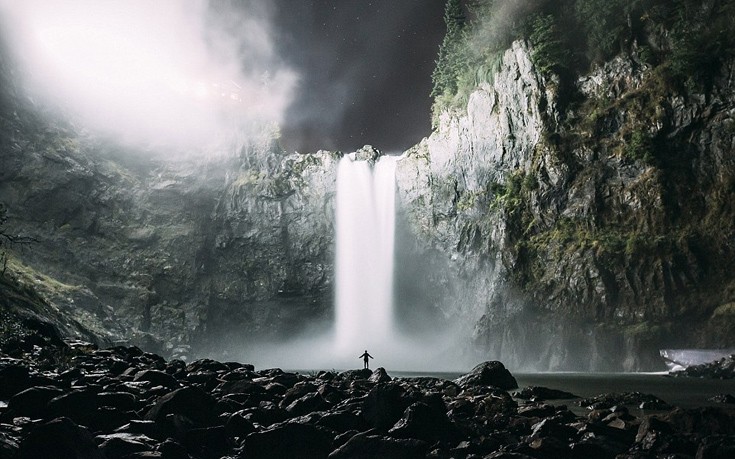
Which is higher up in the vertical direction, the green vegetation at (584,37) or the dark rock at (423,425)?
the green vegetation at (584,37)

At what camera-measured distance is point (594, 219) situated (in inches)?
1515

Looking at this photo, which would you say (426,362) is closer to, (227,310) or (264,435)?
(227,310)

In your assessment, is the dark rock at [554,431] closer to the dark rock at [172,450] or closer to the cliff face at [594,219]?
the dark rock at [172,450]

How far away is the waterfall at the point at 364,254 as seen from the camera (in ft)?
175

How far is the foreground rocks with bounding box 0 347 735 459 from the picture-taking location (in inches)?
283

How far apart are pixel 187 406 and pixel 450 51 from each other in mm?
55966

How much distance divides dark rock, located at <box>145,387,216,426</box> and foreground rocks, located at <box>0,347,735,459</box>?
2 cm

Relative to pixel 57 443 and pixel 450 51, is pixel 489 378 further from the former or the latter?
pixel 450 51

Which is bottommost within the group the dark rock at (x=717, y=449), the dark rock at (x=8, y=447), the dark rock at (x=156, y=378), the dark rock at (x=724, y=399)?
the dark rock at (x=717, y=449)

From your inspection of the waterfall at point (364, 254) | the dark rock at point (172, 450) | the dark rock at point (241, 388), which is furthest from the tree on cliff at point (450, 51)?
the dark rock at point (172, 450)

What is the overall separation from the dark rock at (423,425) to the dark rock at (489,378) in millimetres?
11217

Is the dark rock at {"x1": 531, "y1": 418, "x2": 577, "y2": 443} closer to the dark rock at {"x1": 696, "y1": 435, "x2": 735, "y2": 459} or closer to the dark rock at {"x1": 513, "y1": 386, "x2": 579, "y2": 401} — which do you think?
the dark rock at {"x1": 696, "y1": 435, "x2": 735, "y2": 459}

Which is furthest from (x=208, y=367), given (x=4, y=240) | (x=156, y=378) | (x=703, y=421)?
(x=4, y=240)

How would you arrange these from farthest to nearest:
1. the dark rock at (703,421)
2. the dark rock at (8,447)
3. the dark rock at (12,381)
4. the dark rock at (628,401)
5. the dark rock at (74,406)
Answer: the dark rock at (628,401)
the dark rock at (703,421)
the dark rock at (12,381)
the dark rock at (74,406)
the dark rock at (8,447)
